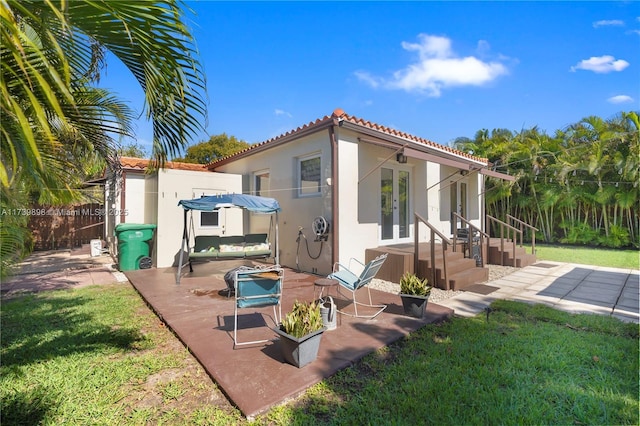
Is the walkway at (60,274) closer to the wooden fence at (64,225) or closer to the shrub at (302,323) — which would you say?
the wooden fence at (64,225)

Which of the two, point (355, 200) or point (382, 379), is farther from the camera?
point (355, 200)

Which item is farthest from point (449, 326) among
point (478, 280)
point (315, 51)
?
point (315, 51)

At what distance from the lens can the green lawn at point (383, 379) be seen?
2689 mm

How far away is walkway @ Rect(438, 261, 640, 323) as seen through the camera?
5.70 metres

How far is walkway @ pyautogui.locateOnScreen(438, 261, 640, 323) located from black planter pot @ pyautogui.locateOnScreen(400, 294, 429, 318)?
98cm

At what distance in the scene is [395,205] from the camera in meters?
10.1

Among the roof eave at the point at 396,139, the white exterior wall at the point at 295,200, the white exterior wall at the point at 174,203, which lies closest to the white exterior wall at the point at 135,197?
the white exterior wall at the point at 174,203

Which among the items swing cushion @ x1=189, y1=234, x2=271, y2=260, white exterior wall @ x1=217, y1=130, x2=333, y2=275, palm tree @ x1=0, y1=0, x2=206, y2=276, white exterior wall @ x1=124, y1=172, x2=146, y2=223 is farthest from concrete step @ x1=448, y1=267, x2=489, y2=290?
white exterior wall @ x1=124, y1=172, x2=146, y2=223

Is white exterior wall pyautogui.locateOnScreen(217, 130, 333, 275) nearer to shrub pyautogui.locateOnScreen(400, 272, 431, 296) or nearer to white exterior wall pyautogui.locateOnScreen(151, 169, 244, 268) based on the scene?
white exterior wall pyautogui.locateOnScreen(151, 169, 244, 268)

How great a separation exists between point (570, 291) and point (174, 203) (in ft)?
36.9

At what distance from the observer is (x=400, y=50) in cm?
891

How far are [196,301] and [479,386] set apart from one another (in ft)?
16.3

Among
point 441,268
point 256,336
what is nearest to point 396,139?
point 441,268

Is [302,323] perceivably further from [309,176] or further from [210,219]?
[210,219]
